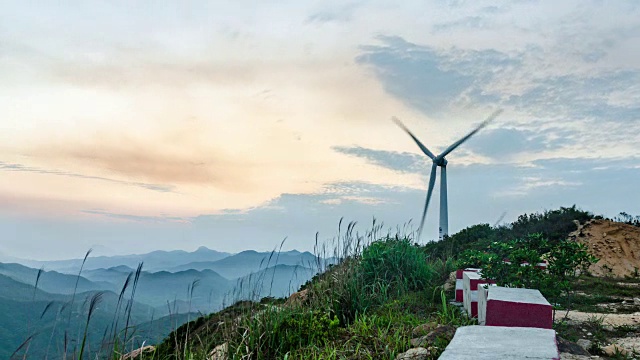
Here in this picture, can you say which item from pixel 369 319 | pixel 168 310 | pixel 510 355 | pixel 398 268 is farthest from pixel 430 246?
pixel 510 355

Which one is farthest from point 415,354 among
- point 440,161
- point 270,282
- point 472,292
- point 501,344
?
point 440,161

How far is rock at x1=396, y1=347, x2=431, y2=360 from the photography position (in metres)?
4.94

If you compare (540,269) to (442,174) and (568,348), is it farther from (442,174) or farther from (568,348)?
(442,174)

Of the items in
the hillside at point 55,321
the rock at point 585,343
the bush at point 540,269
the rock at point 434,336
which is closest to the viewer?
the hillside at point 55,321

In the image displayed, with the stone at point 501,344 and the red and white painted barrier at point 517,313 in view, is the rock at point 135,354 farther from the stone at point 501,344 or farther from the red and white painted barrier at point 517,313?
the red and white painted barrier at point 517,313

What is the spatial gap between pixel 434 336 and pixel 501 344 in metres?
2.00

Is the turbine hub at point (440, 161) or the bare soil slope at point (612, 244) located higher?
the turbine hub at point (440, 161)

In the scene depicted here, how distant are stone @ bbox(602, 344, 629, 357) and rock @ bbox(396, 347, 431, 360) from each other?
87.5 inches

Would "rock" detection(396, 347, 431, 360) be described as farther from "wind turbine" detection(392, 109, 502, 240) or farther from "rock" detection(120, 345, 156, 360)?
"wind turbine" detection(392, 109, 502, 240)

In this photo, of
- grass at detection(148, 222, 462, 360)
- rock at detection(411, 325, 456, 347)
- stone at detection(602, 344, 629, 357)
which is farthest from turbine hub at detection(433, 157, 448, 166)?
rock at detection(411, 325, 456, 347)

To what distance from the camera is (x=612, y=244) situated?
18219 millimetres

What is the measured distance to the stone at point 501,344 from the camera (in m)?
3.19

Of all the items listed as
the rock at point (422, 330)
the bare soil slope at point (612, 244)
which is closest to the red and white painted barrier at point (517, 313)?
the rock at point (422, 330)

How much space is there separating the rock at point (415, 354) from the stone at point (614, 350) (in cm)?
222
